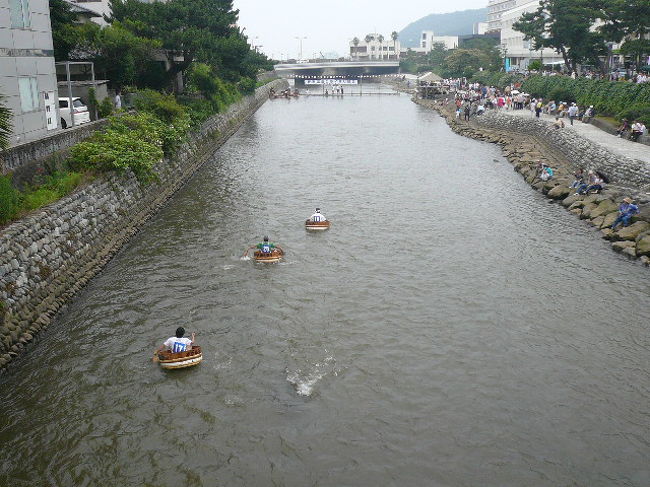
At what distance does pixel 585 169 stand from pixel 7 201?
32.2 m

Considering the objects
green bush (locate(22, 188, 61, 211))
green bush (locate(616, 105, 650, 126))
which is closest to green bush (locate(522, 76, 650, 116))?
green bush (locate(616, 105, 650, 126))

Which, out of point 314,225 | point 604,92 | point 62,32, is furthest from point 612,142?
point 62,32

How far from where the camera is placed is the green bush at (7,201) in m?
18.9

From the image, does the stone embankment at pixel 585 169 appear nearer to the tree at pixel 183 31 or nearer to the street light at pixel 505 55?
the tree at pixel 183 31

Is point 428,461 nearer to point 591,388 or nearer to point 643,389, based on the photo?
point 591,388

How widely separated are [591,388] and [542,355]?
1853mm

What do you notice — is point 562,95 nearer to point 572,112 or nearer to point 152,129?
point 572,112

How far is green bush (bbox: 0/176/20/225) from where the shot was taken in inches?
744

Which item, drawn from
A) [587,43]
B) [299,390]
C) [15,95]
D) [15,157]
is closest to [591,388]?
[299,390]

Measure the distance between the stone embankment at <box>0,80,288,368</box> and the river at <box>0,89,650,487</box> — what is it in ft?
2.42

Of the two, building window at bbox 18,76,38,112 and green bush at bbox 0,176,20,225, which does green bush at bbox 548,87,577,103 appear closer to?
building window at bbox 18,76,38,112

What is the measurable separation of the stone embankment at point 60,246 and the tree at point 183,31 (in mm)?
18300

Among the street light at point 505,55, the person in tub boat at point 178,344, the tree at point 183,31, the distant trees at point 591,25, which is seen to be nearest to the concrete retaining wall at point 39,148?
the person in tub boat at point 178,344

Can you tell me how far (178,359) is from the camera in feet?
54.1
